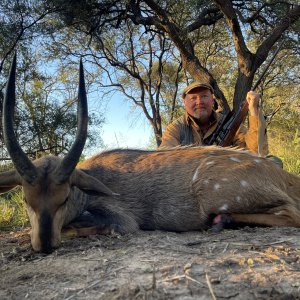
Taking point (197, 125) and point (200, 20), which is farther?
point (200, 20)

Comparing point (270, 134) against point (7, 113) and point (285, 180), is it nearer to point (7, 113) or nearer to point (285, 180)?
point (285, 180)

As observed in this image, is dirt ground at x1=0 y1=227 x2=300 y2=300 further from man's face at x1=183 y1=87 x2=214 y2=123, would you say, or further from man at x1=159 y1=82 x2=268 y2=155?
man's face at x1=183 y1=87 x2=214 y2=123

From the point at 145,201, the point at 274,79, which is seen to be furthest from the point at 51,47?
the point at 145,201

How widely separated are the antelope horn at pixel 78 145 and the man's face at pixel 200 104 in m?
3.37

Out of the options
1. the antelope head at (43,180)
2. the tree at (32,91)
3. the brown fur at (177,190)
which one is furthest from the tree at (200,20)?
the antelope head at (43,180)

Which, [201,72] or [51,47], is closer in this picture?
[201,72]

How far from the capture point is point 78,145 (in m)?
3.92

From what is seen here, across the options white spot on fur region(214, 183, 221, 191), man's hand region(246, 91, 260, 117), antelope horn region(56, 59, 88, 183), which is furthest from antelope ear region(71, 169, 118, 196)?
man's hand region(246, 91, 260, 117)

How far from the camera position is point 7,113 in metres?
3.66

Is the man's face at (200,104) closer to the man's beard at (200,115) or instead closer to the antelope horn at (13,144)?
the man's beard at (200,115)

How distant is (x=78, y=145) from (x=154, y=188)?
1.06m

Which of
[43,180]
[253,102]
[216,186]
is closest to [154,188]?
[216,186]

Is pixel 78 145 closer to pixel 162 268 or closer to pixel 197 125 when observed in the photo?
pixel 162 268

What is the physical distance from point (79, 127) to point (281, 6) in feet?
36.8
